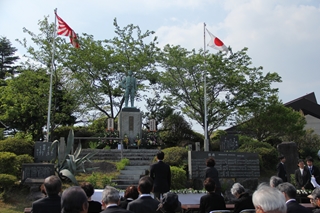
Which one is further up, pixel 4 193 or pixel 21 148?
pixel 21 148

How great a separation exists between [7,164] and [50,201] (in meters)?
7.95

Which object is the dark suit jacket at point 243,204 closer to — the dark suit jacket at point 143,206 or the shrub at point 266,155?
the dark suit jacket at point 143,206

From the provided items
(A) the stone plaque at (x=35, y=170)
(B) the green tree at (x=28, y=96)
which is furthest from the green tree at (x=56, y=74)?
(A) the stone plaque at (x=35, y=170)

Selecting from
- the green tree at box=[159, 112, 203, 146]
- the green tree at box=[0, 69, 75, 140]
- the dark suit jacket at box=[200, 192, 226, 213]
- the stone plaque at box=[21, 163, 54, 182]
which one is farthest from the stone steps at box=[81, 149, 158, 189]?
the green tree at box=[0, 69, 75, 140]

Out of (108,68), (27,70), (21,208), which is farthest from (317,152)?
(27,70)

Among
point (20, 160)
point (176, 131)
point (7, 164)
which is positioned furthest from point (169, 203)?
point (176, 131)

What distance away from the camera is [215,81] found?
2188 cm

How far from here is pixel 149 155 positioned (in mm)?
16109

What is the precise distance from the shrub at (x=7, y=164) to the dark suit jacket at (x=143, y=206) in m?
7.96

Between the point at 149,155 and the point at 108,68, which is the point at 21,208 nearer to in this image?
the point at 149,155

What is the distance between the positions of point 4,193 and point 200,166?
20.3 ft

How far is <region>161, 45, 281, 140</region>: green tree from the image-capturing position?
21.5 metres

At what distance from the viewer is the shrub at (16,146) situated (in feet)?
44.5

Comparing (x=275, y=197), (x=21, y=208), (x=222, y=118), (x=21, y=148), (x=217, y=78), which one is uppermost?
(x=217, y=78)
